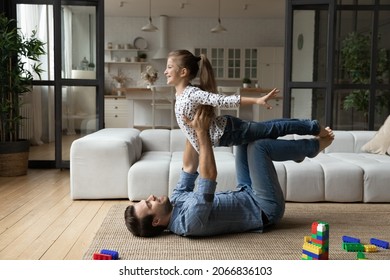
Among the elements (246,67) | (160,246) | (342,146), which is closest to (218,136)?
(160,246)

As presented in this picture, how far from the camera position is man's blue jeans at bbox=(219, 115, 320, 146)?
2729mm

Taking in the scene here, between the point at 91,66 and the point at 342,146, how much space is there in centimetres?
276

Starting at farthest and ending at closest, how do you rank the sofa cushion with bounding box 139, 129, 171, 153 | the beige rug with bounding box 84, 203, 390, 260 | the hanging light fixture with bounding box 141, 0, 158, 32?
the hanging light fixture with bounding box 141, 0, 158, 32 → the sofa cushion with bounding box 139, 129, 171, 153 → the beige rug with bounding box 84, 203, 390, 260

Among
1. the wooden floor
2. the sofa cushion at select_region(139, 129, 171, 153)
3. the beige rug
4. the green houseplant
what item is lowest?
the wooden floor

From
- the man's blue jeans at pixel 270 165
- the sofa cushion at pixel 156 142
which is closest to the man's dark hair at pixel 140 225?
the man's blue jeans at pixel 270 165

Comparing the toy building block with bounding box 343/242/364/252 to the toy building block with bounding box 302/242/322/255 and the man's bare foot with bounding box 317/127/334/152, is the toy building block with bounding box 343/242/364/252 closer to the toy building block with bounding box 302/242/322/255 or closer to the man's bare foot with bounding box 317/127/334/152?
the toy building block with bounding box 302/242/322/255

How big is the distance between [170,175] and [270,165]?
3.25 feet

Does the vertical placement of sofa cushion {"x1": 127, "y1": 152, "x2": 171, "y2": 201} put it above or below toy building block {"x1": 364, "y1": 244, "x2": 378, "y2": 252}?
above

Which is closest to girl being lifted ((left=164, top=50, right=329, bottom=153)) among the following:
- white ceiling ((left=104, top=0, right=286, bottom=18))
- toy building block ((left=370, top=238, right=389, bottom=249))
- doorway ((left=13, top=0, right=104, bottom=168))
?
toy building block ((left=370, top=238, right=389, bottom=249))

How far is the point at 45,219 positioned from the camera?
3.12 meters

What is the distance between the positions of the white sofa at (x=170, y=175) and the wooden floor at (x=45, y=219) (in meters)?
0.17

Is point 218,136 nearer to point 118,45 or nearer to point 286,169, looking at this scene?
point 286,169

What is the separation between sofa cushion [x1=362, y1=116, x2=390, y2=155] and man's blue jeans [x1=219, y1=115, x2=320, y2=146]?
5.38ft

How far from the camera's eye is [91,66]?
200 inches
